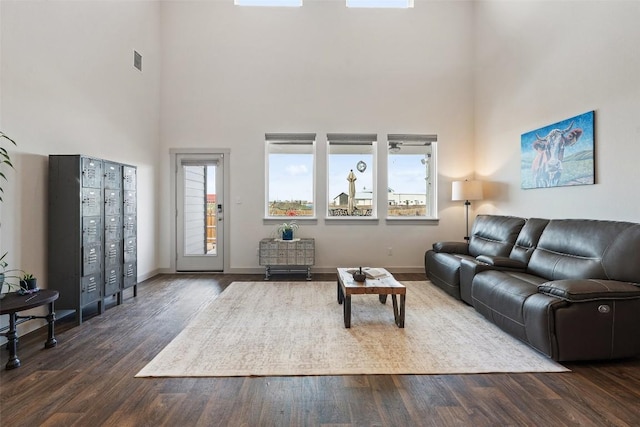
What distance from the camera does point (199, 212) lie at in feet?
18.9

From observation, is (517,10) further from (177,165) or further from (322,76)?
(177,165)

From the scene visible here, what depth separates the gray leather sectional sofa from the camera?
2.34 metres

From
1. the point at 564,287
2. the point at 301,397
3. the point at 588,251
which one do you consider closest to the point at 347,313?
the point at 301,397

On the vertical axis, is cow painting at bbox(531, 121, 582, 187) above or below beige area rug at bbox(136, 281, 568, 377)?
above

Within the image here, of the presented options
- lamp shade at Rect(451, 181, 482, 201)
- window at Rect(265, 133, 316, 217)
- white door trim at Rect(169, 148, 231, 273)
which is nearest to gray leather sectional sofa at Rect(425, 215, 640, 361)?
lamp shade at Rect(451, 181, 482, 201)

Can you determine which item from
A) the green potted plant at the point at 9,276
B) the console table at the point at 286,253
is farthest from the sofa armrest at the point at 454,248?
the green potted plant at the point at 9,276

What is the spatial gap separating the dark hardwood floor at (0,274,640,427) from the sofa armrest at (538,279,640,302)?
517mm

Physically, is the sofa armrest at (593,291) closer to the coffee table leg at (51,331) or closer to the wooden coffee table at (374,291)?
the wooden coffee table at (374,291)

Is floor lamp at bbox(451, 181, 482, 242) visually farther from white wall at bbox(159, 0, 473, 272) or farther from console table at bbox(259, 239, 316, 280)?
console table at bbox(259, 239, 316, 280)

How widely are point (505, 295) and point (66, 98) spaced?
4871mm

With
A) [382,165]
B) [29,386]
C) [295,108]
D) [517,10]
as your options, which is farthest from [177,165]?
[517,10]

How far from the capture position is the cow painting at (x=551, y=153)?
361cm

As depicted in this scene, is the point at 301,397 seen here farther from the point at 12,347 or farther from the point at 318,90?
the point at 318,90

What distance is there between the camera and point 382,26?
574 cm
